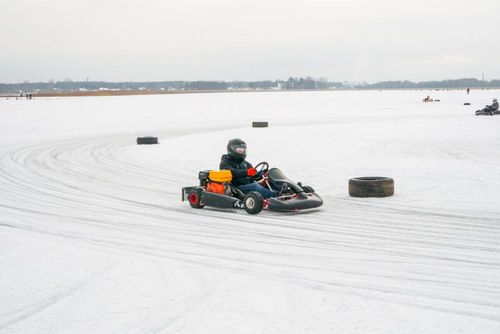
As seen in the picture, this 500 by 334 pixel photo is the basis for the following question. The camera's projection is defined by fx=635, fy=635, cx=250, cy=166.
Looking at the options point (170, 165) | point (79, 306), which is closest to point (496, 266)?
point (79, 306)

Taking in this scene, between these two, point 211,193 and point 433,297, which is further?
point 211,193

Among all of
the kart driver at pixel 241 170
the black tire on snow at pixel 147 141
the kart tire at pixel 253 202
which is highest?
the kart driver at pixel 241 170

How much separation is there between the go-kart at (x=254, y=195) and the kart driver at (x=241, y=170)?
0.08m

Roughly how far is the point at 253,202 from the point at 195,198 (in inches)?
46.7

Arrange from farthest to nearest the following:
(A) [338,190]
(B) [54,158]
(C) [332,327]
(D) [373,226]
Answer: (B) [54,158] → (A) [338,190] → (D) [373,226] → (C) [332,327]

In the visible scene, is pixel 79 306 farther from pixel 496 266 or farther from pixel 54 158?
pixel 54 158

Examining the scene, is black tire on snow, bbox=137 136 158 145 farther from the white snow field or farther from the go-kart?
the go-kart

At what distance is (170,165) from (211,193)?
607 centimetres

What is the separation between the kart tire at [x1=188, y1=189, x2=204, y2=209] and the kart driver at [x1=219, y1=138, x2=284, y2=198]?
583mm

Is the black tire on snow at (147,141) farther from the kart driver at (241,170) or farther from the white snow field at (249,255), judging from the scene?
the kart driver at (241,170)

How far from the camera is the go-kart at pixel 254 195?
9422 millimetres

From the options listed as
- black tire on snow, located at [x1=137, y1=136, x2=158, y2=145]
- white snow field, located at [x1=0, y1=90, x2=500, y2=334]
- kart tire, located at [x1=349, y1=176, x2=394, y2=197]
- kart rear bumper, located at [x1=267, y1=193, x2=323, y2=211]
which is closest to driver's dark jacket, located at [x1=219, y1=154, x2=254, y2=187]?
white snow field, located at [x1=0, y1=90, x2=500, y2=334]

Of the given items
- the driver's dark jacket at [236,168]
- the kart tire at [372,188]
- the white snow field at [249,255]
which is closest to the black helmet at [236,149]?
the driver's dark jacket at [236,168]

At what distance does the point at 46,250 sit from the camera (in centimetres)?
743
